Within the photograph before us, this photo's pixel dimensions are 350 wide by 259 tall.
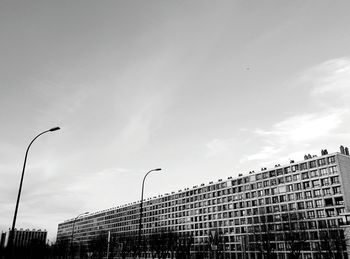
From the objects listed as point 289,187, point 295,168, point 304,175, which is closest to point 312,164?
point 304,175

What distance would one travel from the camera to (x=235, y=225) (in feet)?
347

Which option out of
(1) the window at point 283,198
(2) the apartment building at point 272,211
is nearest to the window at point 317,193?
(2) the apartment building at point 272,211

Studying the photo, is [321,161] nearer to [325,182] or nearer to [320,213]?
[325,182]

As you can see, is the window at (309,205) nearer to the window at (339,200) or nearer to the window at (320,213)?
the window at (320,213)

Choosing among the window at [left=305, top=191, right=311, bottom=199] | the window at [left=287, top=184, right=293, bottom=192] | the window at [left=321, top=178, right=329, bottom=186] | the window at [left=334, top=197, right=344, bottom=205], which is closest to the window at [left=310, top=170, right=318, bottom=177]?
the window at [left=321, top=178, right=329, bottom=186]

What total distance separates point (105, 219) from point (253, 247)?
371ft

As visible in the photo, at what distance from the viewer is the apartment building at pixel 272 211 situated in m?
77.0

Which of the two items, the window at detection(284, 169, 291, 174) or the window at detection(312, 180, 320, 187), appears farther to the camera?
the window at detection(284, 169, 291, 174)

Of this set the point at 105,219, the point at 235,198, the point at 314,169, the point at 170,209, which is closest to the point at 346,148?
the point at 314,169

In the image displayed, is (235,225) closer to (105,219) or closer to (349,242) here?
(349,242)

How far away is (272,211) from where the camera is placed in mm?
94312

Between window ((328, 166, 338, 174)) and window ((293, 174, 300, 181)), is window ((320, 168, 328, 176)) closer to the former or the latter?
window ((328, 166, 338, 174))

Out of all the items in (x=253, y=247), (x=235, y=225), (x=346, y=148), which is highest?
(x=346, y=148)

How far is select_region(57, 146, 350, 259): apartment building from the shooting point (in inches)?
3031
